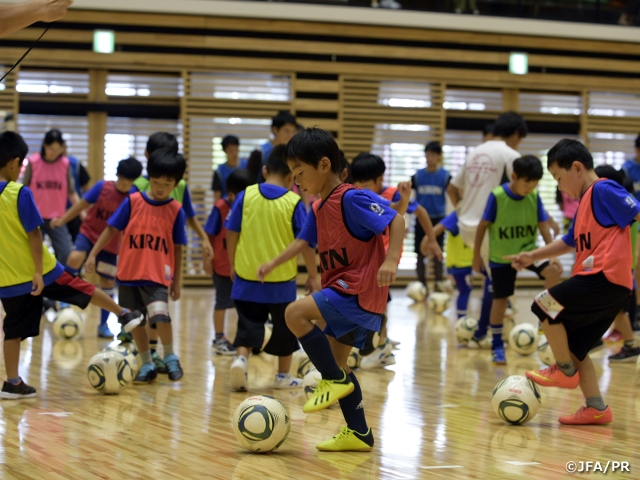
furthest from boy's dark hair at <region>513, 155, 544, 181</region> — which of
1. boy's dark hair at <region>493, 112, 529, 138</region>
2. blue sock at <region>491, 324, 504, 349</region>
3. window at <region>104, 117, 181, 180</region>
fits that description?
window at <region>104, 117, 181, 180</region>

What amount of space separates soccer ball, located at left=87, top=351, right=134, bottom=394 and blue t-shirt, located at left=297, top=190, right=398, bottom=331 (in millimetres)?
1819

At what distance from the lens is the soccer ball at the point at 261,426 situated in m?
3.54

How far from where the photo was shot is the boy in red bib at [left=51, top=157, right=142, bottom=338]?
273 inches

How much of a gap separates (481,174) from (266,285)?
2674mm

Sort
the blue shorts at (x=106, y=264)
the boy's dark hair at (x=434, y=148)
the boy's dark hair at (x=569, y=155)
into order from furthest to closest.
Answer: the boy's dark hair at (x=434, y=148)
the blue shorts at (x=106, y=264)
the boy's dark hair at (x=569, y=155)

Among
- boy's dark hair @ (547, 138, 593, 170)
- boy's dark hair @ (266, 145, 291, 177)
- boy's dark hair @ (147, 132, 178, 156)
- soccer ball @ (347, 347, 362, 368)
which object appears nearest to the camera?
boy's dark hair @ (547, 138, 593, 170)

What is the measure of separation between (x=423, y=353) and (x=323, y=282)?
126 inches

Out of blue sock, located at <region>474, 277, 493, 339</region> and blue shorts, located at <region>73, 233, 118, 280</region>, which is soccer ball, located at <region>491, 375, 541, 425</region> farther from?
blue shorts, located at <region>73, 233, 118, 280</region>

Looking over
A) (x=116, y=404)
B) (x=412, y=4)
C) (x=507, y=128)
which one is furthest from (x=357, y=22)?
(x=116, y=404)

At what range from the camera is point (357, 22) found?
12.5 m

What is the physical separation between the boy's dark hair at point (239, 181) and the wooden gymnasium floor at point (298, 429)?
4.26 feet

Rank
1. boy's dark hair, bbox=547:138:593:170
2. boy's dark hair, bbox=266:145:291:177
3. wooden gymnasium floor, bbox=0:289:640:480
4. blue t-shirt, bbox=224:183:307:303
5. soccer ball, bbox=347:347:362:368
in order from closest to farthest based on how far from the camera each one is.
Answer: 1. wooden gymnasium floor, bbox=0:289:640:480
2. boy's dark hair, bbox=547:138:593:170
3. blue t-shirt, bbox=224:183:307:303
4. boy's dark hair, bbox=266:145:291:177
5. soccer ball, bbox=347:347:362:368

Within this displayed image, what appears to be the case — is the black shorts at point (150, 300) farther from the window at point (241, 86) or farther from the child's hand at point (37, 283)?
the window at point (241, 86)

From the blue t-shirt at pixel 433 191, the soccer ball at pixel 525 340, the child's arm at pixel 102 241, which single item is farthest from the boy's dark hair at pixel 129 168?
the blue t-shirt at pixel 433 191
